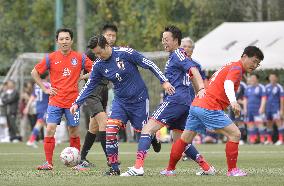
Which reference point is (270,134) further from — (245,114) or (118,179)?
(118,179)

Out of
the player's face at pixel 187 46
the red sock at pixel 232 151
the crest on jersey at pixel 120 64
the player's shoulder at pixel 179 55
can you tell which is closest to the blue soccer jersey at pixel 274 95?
the player's face at pixel 187 46

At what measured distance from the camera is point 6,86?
3400 centimetres

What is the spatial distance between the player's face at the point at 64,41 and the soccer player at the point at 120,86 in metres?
2.14

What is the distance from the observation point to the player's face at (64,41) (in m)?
16.4

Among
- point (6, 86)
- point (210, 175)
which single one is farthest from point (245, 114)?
point (210, 175)

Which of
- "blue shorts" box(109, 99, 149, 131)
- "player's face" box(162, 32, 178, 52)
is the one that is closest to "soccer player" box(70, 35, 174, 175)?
"blue shorts" box(109, 99, 149, 131)

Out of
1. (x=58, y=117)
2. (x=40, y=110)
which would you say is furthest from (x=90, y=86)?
(x=40, y=110)

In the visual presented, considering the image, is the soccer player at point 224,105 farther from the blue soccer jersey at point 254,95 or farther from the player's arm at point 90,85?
the blue soccer jersey at point 254,95

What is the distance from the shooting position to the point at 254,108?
102 ft

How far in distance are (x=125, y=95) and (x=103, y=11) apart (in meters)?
26.6

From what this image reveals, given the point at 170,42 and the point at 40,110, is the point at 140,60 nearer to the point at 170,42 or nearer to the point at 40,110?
the point at 170,42

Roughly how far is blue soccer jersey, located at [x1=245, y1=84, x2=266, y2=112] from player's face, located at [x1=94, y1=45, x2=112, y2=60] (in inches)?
667

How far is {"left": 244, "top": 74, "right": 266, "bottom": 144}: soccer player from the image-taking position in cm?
3072

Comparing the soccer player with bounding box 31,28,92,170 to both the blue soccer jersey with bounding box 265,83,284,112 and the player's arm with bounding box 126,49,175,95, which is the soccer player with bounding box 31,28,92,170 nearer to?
the player's arm with bounding box 126,49,175,95
